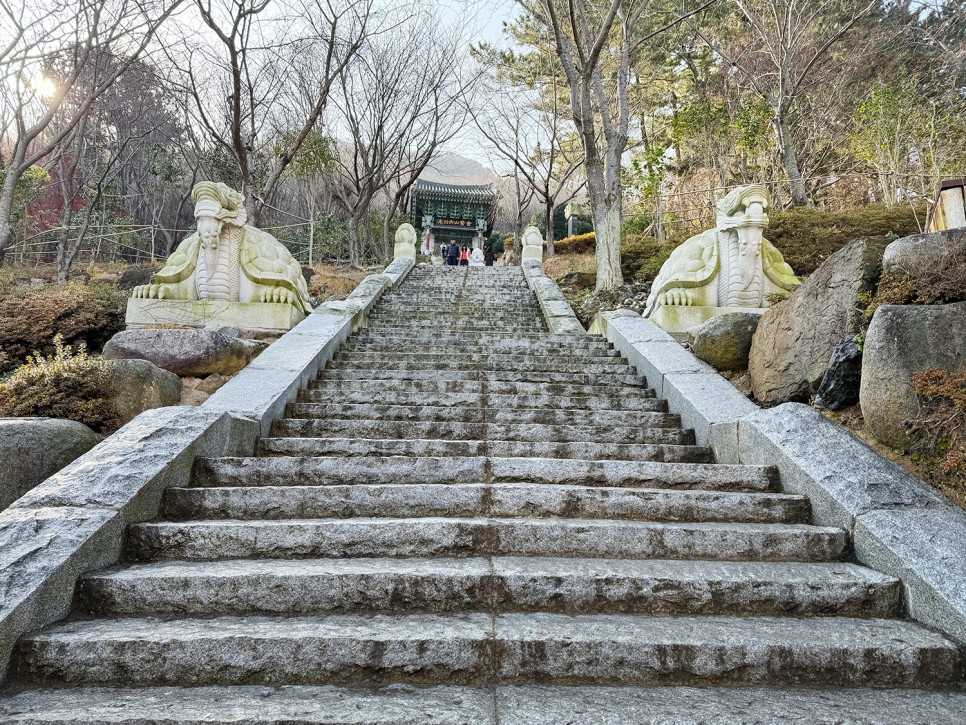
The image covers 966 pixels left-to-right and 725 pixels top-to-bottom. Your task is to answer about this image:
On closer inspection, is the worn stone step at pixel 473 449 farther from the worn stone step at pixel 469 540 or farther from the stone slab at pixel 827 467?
the worn stone step at pixel 469 540

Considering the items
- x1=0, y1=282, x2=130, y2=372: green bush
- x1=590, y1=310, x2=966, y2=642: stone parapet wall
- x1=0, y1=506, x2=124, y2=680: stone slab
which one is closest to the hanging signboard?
x1=0, y1=282, x2=130, y2=372: green bush

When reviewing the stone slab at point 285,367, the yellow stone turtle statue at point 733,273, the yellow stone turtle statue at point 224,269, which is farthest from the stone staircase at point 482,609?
the yellow stone turtle statue at point 224,269

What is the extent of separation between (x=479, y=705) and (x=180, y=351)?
5022 mm

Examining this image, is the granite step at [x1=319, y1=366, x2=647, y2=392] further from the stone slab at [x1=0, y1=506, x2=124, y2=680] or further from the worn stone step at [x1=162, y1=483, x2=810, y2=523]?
the stone slab at [x1=0, y1=506, x2=124, y2=680]

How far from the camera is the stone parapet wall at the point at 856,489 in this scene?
7.66 feet

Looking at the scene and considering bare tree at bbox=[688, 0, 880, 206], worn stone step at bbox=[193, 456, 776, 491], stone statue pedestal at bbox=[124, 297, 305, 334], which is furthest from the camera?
bare tree at bbox=[688, 0, 880, 206]

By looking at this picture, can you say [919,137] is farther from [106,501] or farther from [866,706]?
[106,501]

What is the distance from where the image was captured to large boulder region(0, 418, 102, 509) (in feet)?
12.0

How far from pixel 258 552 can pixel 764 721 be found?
217 centimetres

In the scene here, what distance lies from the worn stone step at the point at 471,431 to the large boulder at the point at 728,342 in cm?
177

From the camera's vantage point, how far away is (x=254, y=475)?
11.0 ft

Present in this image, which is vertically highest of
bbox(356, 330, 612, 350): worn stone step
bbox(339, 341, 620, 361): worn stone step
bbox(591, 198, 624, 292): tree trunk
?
bbox(591, 198, 624, 292): tree trunk

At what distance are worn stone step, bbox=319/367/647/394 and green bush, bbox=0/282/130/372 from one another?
155 inches

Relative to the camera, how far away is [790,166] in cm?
1609
